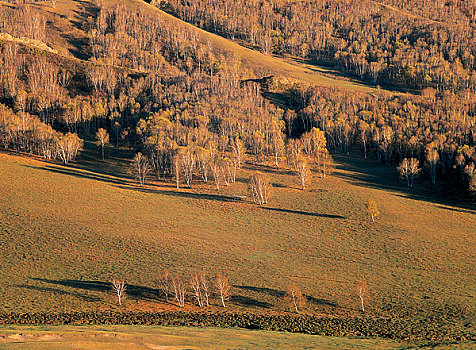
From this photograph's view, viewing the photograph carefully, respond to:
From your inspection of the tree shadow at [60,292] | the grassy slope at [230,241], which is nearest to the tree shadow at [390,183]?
the grassy slope at [230,241]

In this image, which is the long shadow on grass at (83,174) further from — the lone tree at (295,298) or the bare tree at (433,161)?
the bare tree at (433,161)

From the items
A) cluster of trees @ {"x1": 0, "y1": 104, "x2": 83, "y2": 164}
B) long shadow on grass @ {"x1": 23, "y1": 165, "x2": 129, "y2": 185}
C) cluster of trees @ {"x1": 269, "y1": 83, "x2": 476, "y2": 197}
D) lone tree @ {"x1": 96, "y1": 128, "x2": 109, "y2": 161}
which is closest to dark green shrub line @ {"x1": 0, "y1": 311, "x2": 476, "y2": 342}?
long shadow on grass @ {"x1": 23, "y1": 165, "x2": 129, "y2": 185}

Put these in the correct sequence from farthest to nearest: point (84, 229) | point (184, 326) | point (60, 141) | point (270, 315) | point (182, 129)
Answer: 1. point (182, 129)
2. point (60, 141)
3. point (84, 229)
4. point (270, 315)
5. point (184, 326)

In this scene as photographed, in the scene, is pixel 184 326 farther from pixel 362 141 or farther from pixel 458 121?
pixel 458 121

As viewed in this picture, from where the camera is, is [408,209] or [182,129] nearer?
[408,209]

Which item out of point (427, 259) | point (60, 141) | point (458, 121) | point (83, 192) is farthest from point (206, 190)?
point (458, 121)

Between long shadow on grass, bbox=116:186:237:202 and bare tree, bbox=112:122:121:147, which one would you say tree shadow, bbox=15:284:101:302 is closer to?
long shadow on grass, bbox=116:186:237:202
